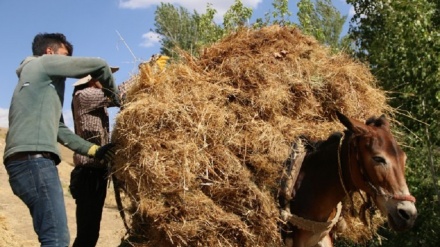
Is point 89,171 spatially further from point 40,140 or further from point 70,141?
point 40,140

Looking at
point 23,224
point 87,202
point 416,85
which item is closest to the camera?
point 87,202

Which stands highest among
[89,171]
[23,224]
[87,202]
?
[89,171]

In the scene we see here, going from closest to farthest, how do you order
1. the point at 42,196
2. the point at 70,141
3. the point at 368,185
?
the point at 42,196 → the point at 368,185 → the point at 70,141

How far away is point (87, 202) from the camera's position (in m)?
4.47

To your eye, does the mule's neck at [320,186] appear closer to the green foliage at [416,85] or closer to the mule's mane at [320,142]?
the mule's mane at [320,142]

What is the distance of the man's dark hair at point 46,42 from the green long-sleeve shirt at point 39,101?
22 centimetres

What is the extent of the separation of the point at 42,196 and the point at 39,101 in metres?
0.60

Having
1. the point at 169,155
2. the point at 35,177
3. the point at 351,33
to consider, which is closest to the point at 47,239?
the point at 35,177

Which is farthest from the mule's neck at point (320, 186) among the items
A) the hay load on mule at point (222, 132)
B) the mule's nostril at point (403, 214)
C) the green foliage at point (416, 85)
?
the green foliage at point (416, 85)

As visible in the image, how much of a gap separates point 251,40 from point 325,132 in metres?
1.06

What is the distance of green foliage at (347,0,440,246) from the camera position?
6469mm

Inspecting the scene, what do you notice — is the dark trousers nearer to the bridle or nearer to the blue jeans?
the blue jeans

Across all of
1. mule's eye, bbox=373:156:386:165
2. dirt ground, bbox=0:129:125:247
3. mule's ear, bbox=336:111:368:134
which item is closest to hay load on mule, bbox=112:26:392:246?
mule's ear, bbox=336:111:368:134

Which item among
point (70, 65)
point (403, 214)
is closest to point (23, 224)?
point (70, 65)
